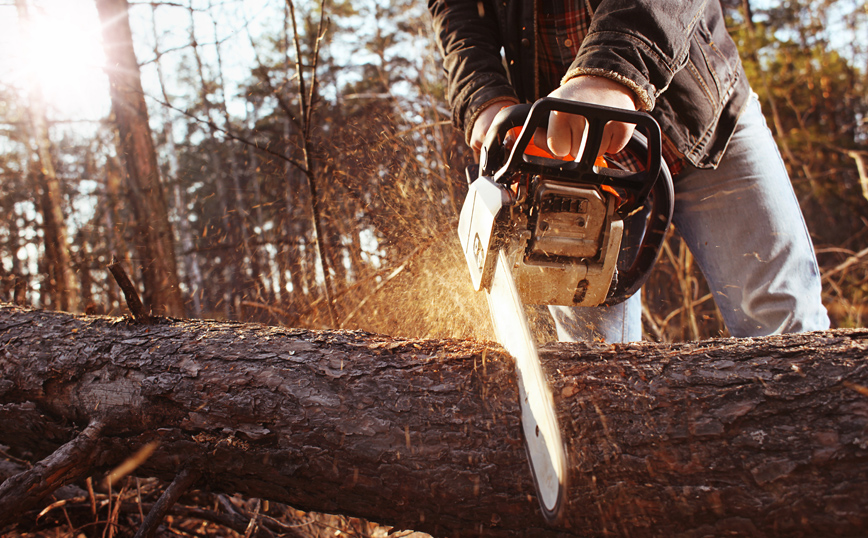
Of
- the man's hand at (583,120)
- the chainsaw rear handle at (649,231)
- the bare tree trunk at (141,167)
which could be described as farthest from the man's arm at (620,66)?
the bare tree trunk at (141,167)

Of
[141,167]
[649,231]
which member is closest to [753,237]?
[649,231]

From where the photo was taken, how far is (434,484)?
119cm

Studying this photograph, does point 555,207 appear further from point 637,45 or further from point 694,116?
point 694,116

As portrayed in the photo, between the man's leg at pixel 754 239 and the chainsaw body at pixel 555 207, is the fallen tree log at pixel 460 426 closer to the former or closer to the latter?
the chainsaw body at pixel 555 207

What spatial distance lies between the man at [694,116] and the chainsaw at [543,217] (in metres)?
0.10

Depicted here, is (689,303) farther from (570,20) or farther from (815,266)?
(570,20)

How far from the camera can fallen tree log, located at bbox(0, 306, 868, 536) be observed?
1.04 metres

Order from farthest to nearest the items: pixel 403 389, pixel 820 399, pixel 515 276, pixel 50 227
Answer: pixel 50 227 < pixel 515 276 < pixel 403 389 < pixel 820 399

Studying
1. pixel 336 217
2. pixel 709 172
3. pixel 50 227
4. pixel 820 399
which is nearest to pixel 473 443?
pixel 820 399

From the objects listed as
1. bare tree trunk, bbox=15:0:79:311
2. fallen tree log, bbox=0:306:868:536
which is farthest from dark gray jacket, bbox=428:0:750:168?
bare tree trunk, bbox=15:0:79:311

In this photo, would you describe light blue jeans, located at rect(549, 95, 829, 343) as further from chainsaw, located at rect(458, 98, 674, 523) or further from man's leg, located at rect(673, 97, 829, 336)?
chainsaw, located at rect(458, 98, 674, 523)

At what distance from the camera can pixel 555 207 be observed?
4.39 feet

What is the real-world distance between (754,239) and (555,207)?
2.96 feet

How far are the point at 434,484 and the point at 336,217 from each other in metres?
3.17
